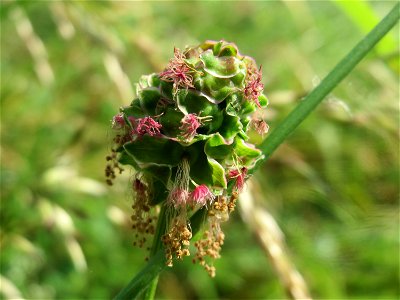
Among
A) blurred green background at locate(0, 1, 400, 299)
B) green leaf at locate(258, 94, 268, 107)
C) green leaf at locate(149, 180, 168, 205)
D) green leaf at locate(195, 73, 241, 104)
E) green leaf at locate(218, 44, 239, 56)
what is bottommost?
green leaf at locate(149, 180, 168, 205)

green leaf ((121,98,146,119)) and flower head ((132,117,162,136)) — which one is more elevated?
green leaf ((121,98,146,119))

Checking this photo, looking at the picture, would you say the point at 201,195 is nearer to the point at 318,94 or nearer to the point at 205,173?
the point at 205,173

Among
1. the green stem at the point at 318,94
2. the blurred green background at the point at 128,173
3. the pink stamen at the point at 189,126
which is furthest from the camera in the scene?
the blurred green background at the point at 128,173

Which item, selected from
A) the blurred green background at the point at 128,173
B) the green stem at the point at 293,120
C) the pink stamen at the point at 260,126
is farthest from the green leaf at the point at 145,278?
the blurred green background at the point at 128,173

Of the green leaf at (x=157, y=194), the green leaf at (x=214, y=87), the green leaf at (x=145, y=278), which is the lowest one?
the green leaf at (x=145, y=278)

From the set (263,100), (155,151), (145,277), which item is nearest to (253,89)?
(263,100)

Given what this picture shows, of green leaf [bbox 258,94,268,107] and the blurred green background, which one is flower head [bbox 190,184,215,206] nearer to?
green leaf [bbox 258,94,268,107]

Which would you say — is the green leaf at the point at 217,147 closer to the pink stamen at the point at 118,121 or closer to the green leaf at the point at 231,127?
the green leaf at the point at 231,127

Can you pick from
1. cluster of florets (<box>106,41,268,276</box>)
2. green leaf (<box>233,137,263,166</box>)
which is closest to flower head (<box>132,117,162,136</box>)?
cluster of florets (<box>106,41,268,276</box>)
